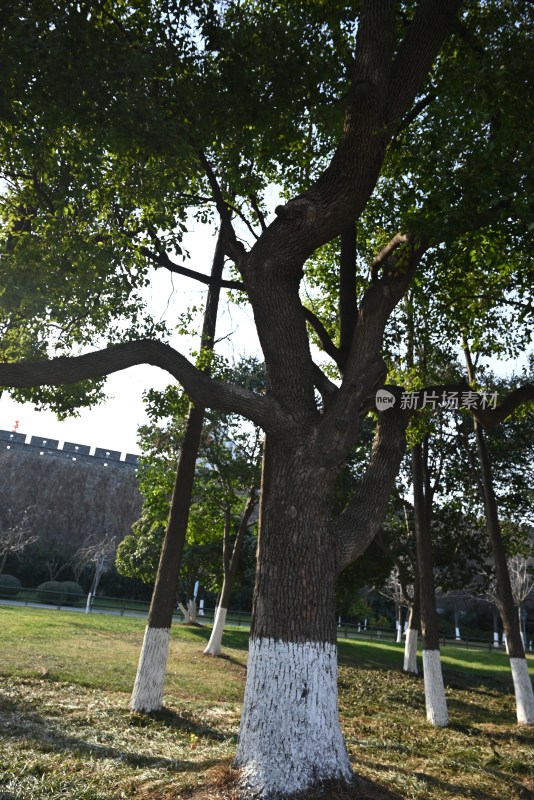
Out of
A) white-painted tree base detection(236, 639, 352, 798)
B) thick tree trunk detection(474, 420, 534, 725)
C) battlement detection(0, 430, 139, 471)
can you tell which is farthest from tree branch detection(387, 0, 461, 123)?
battlement detection(0, 430, 139, 471)

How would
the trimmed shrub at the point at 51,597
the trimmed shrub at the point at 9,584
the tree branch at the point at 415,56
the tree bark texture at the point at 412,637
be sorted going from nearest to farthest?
the tree branch at the point at 415,56 < the tree bark texture at the point at 412,637 < the trimmed shrub at the point at 51,597 < the trimmed shrub at the point at 9,584

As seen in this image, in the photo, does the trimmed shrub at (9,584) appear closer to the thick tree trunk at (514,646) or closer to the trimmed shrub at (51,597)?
the trimmed shrub at (51,597)

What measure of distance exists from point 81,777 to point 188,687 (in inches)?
319

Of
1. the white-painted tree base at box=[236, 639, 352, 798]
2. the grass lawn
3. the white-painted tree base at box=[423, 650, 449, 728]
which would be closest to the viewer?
the white-painted tree base at box=[236, 639, 352, 798]

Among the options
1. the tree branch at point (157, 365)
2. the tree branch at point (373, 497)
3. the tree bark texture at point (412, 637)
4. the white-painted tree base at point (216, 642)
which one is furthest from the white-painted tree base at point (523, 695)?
the tree branch at point (157, 365)

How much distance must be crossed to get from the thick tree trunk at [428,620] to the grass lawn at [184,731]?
1.34ft

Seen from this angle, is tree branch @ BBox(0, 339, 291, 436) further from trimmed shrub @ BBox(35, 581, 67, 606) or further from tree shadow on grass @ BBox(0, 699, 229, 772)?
trimmed shrub @ BBox(35, 581, 67, 606)

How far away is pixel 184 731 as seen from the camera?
28.5ft

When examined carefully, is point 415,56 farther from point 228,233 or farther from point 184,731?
point 184,731

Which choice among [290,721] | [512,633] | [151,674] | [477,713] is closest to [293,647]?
[290,721]

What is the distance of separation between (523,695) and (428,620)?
8.80ft

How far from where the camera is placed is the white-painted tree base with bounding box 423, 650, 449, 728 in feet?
39.1

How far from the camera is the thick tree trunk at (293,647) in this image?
522 cm

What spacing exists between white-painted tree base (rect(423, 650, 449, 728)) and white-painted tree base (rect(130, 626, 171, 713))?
5.72 metres
